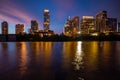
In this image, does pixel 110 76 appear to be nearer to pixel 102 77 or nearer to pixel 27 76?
pixel 102 77

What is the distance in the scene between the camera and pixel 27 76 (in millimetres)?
22047

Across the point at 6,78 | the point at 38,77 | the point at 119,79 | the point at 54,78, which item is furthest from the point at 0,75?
the point at 119,79

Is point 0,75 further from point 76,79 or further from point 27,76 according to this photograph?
point 76,79

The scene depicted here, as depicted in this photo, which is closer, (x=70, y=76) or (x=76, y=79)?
(x=76, y=79)

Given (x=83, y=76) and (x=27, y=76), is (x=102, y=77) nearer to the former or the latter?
(x=83, y=76)

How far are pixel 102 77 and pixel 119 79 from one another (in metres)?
1.66

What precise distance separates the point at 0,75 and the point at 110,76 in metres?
10.1

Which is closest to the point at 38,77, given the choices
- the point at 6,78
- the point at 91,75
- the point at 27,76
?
the point at 27,76

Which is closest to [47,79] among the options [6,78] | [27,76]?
[27,76]

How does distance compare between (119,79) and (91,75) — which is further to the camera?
(91,75)

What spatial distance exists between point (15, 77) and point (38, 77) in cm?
204

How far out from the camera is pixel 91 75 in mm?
22719

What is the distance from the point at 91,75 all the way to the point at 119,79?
2.87m

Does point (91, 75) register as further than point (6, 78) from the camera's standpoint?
Yes
